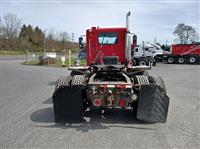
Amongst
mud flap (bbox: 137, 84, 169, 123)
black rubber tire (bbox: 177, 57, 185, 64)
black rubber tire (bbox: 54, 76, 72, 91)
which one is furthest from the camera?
black rubber tire (bbox: 177, 57, 185, 64)

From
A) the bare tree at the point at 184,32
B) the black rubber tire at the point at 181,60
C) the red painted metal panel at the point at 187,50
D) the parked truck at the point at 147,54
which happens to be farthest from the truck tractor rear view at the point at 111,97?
the bare tree at the point at 184,32

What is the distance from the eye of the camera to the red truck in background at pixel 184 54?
121ft

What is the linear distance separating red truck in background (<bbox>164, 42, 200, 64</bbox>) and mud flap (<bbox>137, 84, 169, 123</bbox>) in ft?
109

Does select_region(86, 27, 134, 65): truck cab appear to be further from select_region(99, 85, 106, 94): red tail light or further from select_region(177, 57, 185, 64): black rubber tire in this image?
select_region(177, 57, 185, 64): black rubber tire

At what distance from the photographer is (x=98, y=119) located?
6359 millimetres

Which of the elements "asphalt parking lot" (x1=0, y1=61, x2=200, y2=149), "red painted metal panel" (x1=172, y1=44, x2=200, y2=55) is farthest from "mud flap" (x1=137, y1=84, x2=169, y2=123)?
"red painted metal panel" (x1=172, y1=44, x2=200, y2=55)

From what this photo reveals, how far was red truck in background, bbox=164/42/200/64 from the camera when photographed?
3675cm

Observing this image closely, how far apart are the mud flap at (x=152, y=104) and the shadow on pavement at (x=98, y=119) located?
0.25 m

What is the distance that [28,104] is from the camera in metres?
8.19

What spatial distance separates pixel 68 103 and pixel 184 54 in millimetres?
33962

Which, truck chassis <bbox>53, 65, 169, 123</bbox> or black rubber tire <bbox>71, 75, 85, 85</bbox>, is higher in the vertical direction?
black rubber tire <bbox>71, 75, 85, 85</bbox>

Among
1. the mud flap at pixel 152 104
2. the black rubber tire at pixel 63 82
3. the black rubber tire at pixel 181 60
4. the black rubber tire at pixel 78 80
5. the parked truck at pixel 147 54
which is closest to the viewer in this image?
the mud flap at pixel 152 104

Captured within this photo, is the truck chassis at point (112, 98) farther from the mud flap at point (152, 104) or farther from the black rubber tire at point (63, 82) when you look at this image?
the black rubber tire at point (63, 82)

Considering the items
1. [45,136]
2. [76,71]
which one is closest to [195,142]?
[45,136]
